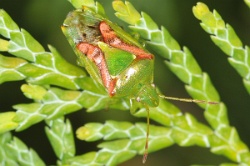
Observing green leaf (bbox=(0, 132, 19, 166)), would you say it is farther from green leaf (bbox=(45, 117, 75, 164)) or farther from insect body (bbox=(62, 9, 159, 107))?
insect body (bbox=(62, 9, 159, 107))

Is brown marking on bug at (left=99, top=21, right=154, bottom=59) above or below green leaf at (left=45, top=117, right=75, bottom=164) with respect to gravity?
above

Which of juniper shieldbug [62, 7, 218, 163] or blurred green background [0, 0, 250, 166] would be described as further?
blurred green background [0, 0, 250, 166]

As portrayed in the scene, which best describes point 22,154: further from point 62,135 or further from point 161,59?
point 161,59

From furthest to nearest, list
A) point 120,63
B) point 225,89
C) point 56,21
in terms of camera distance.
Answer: point 225,89 < point 56,21 < point 120,63

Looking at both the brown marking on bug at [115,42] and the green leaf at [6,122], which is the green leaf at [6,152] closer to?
the green leaf at [6,122]

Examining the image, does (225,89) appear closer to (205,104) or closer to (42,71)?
(205,104)

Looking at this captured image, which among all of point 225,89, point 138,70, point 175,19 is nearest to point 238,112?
point 225,89

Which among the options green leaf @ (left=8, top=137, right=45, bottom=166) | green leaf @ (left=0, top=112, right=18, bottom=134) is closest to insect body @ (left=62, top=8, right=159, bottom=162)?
green leaf @ (left=0, top=112, right=18, bottom=134)
